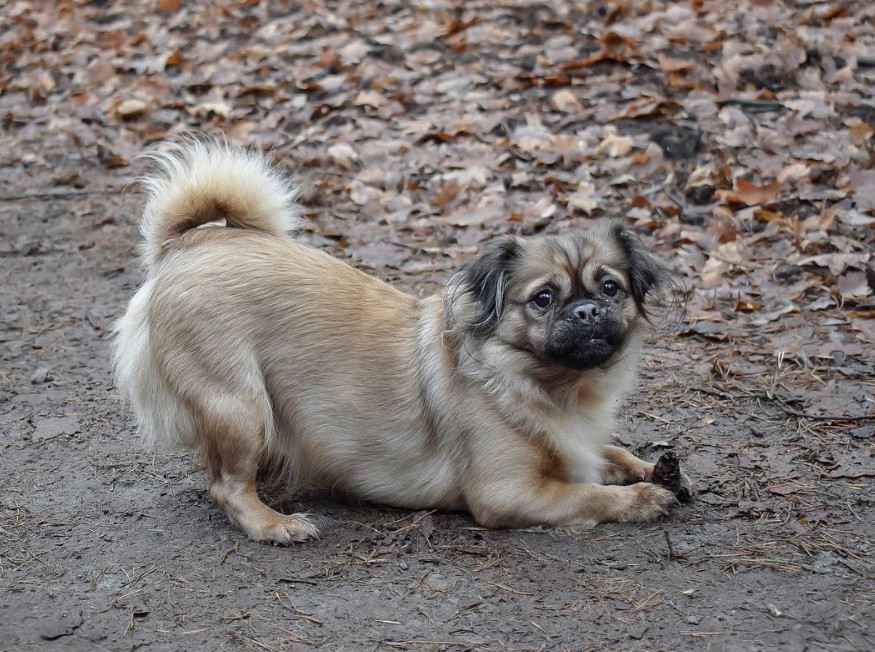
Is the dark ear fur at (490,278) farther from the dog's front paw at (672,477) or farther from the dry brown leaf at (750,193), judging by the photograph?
the dry brown leaf at (750,193)

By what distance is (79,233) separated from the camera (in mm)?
7793

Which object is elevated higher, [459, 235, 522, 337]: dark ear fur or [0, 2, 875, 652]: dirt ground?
[459, 235, 522, 337]: dark ear fur

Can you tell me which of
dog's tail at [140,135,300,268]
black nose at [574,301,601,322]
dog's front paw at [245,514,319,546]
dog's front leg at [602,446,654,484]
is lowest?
dog's front leg at [602,446,654,484]

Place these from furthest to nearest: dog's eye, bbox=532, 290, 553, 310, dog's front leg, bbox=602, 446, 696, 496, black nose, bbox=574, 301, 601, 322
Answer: dog's front leg, bbox=602, 446, 696, 496 → dog's eye, bbox=532, 290, 553, 310 → black nose, bbox=574, 301, 601, 322

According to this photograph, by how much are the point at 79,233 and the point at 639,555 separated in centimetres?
555

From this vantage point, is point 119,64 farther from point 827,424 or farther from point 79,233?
point 827,424

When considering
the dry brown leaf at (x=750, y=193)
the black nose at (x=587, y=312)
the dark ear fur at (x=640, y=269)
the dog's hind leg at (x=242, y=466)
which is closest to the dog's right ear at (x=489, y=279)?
the black nose at (x=587, y=312)

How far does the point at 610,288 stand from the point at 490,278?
0.49m

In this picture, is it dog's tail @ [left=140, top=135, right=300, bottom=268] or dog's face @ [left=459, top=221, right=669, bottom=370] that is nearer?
dog's face @ [left=459, top=221, right=669, bottom=370]

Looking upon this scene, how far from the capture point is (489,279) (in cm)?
406

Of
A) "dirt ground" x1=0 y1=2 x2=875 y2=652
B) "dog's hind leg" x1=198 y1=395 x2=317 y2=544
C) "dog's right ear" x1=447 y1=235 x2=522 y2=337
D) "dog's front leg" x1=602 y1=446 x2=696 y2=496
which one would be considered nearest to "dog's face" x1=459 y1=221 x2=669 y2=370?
"dog's right ear" x1=447 y1=235 x2=522 y2=337

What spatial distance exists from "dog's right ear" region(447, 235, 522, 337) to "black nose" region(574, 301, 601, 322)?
329 mm

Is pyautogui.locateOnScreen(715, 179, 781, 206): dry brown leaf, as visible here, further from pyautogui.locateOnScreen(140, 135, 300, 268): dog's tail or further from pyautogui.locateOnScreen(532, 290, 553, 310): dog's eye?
pyautogui.locateOnScreen(140, 135, 300, 268): dog's tail

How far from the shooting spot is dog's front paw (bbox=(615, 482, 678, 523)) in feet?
13.2
